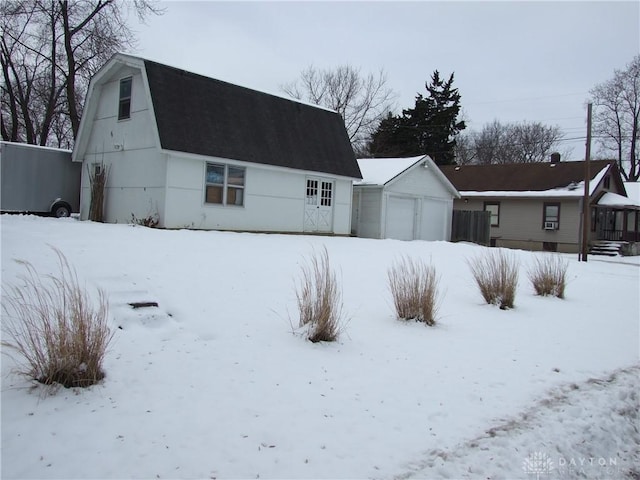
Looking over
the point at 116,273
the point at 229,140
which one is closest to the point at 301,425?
the point at 116,273

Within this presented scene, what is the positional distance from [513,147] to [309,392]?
2184 inches

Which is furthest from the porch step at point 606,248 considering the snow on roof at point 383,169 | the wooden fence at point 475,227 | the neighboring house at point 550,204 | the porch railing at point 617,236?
the snow on roof at point 383,169

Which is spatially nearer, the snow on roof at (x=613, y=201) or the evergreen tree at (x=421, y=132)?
the snow on roof at (x=613, y=201)

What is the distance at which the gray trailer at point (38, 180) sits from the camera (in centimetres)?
1781

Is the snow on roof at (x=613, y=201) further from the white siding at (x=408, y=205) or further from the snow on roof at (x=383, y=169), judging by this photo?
the snow on roof at (x=383, y=169)

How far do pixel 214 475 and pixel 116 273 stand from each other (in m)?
5.10

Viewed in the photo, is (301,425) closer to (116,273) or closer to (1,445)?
(1,445)

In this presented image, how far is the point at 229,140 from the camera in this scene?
16188 mm

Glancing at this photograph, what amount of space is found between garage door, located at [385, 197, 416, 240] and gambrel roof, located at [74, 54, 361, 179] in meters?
3.03

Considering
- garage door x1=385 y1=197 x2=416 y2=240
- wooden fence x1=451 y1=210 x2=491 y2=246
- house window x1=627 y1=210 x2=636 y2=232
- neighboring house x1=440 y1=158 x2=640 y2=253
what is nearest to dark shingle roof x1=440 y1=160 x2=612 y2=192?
neighboring house x1=440 y1=158 x2=640 y2=253

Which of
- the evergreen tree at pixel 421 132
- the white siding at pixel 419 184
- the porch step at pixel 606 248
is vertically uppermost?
the evergreen tree at pixel 421 132

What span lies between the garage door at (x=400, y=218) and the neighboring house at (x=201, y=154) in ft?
11.9

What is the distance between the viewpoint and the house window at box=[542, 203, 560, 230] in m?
28.4

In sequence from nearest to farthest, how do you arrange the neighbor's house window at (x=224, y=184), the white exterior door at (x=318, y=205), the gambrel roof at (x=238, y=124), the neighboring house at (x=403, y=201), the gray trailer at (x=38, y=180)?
the gambrel roof at (x=238, y=124)
the neighbor's house window at (x=224, y=184)
the gray trailer at (x=38, y=180)
the white exterior door at (x=318, y=205)
the neighboring house at (x=403, y=201)
